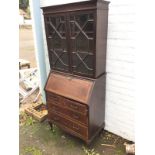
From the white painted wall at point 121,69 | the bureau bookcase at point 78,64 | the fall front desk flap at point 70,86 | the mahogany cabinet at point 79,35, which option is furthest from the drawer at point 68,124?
the mahogany cabinet at point 79,35

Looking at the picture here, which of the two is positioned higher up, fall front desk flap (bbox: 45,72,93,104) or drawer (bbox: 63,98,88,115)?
fall front desk flap (bbox: 45,72,93,104)

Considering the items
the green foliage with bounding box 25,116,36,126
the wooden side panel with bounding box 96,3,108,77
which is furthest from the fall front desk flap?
the green foliage with bounding box 25,116,36,126

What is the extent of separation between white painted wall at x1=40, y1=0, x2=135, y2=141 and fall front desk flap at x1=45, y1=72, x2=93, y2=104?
428mm

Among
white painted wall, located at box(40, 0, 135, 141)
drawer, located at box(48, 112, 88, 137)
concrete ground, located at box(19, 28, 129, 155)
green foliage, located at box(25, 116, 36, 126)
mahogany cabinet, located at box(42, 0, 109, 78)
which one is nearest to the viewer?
mahogany cabinet, located at box(42, 0, 109, 78)

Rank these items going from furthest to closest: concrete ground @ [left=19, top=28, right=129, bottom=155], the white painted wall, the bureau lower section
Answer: concrete ground @ [left=19, top=28, right=129, bottom=155] < the bureau lower section < the white painted wall

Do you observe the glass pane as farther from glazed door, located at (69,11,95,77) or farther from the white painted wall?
the white painted wall

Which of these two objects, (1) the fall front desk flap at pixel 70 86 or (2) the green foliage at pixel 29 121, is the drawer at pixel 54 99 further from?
(2) the green foliage at pixel 29 121

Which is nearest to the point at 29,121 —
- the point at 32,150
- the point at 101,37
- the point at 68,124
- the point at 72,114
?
the point at 32,150

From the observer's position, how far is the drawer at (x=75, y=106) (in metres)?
2.07

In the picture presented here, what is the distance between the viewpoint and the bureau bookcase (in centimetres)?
190

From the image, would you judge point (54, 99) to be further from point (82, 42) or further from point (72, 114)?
point (82, 42)

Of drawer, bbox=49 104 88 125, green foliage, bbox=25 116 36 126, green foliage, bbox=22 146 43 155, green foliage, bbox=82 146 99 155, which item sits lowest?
green foliage, bbox=22 146 43 155
